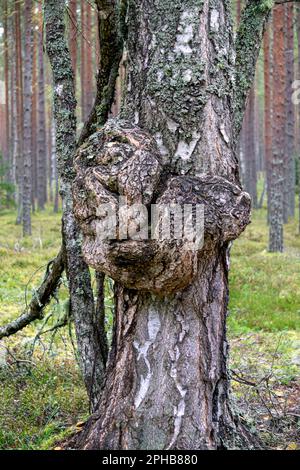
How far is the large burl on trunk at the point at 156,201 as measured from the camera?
8.59 ft

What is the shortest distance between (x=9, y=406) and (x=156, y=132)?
2.69m

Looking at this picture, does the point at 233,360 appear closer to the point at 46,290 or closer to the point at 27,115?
the point at 46,290

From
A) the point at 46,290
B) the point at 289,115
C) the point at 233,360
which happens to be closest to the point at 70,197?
the point at 46,290

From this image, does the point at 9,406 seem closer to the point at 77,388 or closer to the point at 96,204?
the point at 77,388

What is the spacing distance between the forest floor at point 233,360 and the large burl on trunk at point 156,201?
0.64 metres

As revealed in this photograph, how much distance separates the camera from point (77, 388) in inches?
184

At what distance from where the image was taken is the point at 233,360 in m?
5.70

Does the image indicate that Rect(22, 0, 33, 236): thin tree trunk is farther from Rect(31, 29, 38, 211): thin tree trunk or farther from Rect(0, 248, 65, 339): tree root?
Rect(0, 248, 65, 339): tree root

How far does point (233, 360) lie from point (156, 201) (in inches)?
140

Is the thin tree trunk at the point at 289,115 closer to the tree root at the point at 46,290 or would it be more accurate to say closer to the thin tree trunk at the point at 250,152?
the thin tree trunk at the point at 250,152

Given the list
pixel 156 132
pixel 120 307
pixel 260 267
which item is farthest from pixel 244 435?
pixel 260 267

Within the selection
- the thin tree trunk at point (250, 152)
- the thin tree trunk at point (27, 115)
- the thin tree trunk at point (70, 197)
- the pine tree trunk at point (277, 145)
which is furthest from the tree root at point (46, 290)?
the thin tree trunk at point (250, 152)

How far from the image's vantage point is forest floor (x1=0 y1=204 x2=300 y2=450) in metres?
3.75

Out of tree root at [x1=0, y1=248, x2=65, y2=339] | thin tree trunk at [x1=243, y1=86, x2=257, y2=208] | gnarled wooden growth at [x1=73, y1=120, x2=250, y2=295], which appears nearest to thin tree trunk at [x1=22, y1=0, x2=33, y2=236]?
thin tree trunk at [x1=243, y1=86, x2=257, y2=208]
